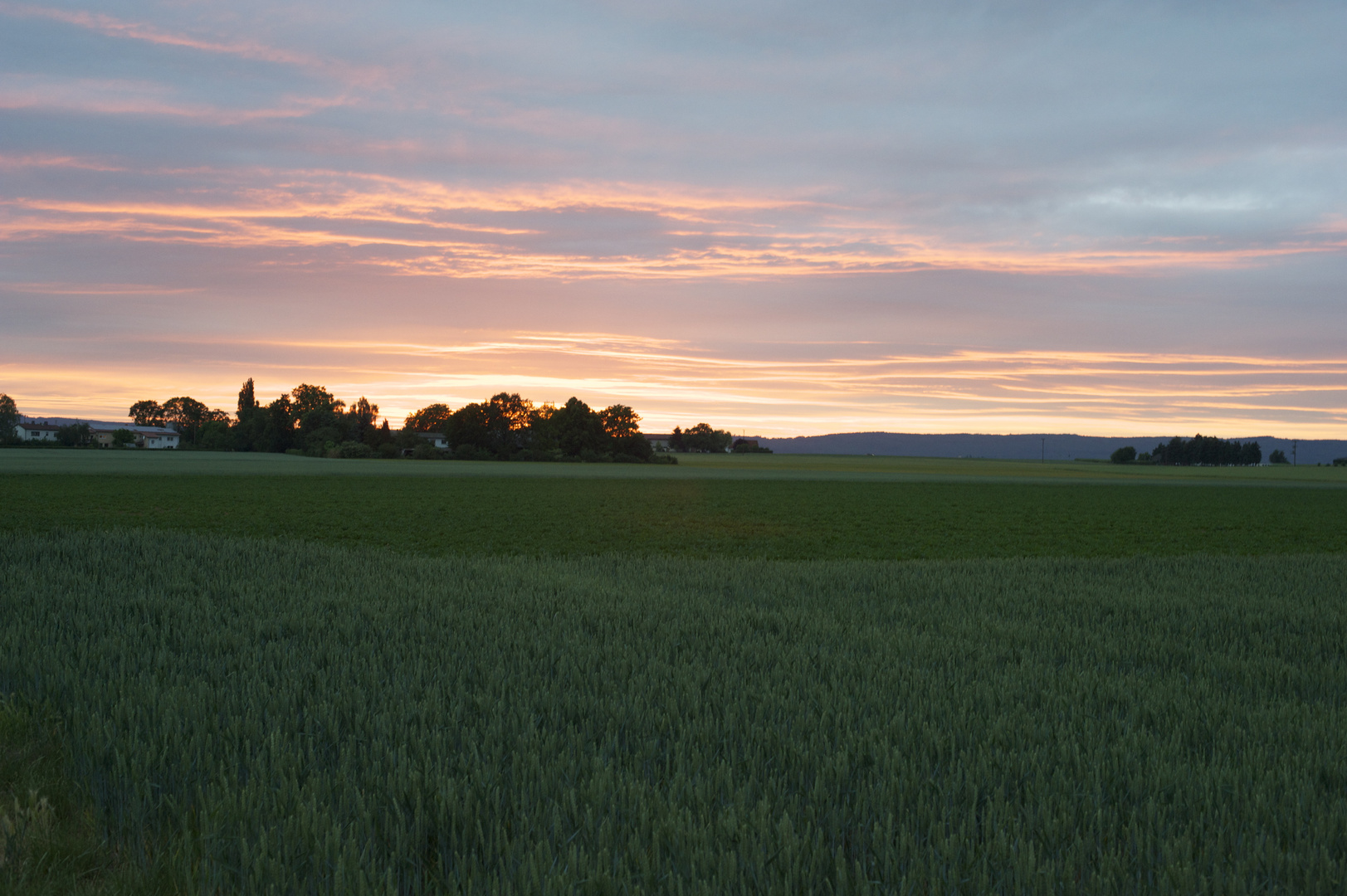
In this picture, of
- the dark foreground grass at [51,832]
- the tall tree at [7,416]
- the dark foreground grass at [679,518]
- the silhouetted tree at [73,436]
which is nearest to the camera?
the dark foreground grass at [51,832]

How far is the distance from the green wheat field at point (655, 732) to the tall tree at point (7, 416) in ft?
620

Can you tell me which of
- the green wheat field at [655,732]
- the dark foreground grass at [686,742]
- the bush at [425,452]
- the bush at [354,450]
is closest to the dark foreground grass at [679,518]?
the green wheat field at [655,732]

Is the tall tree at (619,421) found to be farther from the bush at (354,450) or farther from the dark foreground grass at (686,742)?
the dark foreground grass at (686,742)

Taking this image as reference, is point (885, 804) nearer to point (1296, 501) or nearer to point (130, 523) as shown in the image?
point (130, 523)

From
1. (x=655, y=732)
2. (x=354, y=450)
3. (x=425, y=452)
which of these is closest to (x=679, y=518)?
(x=655, y=732)

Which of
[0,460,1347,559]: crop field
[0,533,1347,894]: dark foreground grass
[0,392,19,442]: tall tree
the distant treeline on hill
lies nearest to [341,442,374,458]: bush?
the distant treeline on hill

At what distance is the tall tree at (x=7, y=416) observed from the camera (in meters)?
164

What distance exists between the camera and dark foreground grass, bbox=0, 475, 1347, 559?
84.7 feet

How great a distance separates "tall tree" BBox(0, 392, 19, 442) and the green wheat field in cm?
18883

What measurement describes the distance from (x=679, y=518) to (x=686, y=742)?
29.7 metres

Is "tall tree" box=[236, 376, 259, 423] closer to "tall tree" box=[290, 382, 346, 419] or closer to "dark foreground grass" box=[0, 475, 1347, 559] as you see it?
"tall tree" box=[290, 382, 346, 419]

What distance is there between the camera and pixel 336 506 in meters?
37.4

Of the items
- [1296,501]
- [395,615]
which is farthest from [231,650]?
[1296,501]

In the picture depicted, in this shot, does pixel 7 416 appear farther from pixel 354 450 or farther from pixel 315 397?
pixel 354 450
